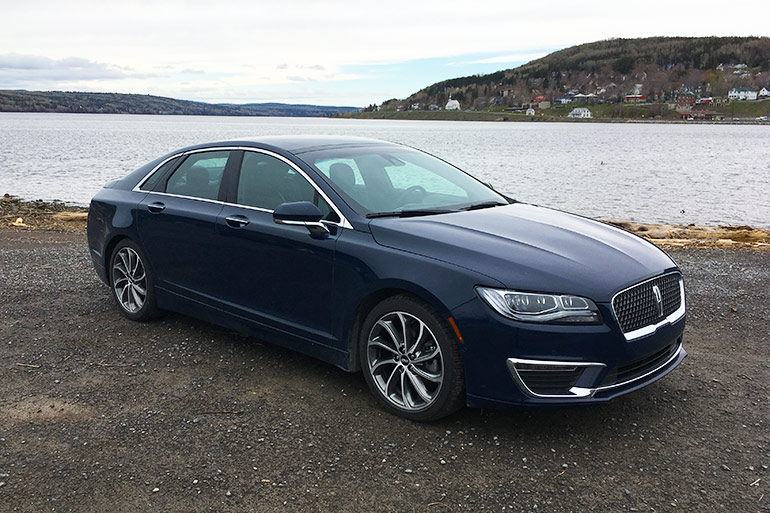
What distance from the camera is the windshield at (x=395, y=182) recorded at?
4512 millimetres

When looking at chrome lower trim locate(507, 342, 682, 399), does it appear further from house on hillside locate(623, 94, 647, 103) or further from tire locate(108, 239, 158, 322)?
house on hillside locate(623, 94, 647, 103)

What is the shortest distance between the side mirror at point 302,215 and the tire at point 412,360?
0.71m

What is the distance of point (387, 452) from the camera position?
12.1ft

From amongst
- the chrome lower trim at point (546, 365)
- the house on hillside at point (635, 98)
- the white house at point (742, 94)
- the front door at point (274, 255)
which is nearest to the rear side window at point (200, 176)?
the front door at point (274, 255)

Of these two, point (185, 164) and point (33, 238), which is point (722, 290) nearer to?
point (185, 164)

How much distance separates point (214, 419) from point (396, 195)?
192 centimetres

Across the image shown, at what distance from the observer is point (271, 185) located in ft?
16.0

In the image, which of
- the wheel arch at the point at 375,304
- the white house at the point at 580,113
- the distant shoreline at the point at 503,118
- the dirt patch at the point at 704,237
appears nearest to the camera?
the wheel arch at the point at 375,304

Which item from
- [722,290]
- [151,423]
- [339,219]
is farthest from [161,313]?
[722,290]

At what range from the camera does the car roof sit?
4934mm

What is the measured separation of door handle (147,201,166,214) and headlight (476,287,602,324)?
3.17 metres

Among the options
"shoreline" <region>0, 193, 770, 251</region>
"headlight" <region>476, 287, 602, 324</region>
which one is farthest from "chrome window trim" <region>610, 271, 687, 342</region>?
"shoreline" <region>0, 193, 770, 251</region>

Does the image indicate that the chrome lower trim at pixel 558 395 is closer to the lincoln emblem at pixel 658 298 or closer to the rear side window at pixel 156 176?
the lincoln emblem at pixel 658 298

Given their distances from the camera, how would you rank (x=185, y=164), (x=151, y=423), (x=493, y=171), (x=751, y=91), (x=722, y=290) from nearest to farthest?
(x=151, y=423) < (x=185, y=164) < (x=722, y=290) < (x=493, y=171) < (x=751, y=91)
